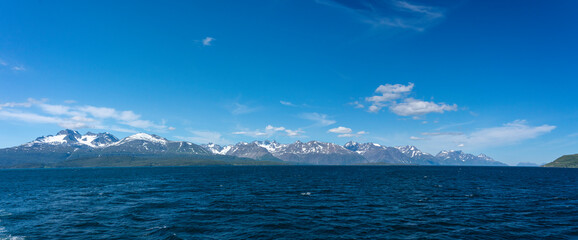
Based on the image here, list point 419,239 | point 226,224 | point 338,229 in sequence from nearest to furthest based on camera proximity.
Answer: point 419,239 < point 338,229 < point 226,224

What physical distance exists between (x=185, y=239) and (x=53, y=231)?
69.0 feet

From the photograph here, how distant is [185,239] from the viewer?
3378 cm

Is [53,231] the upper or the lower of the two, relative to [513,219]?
lower

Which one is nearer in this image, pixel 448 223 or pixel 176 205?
pixel 448 223

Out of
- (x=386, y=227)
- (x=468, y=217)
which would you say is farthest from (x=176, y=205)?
(x=468, y=217)

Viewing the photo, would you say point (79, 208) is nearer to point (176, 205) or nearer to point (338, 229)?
point (176, 205)

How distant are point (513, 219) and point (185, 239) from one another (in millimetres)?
51279

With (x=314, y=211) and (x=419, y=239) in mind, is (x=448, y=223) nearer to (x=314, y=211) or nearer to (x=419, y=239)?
(x=419, y=239)

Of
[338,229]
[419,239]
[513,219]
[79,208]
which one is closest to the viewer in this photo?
[419,239]

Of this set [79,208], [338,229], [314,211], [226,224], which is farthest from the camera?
[79,208]

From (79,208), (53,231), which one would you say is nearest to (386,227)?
(53,231)

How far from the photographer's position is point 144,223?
1631 inches

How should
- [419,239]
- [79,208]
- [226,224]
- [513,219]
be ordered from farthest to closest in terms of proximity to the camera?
[79,208] < [513,219] < [226,224] < [419,239]

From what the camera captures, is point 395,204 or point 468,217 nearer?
point 468,217
